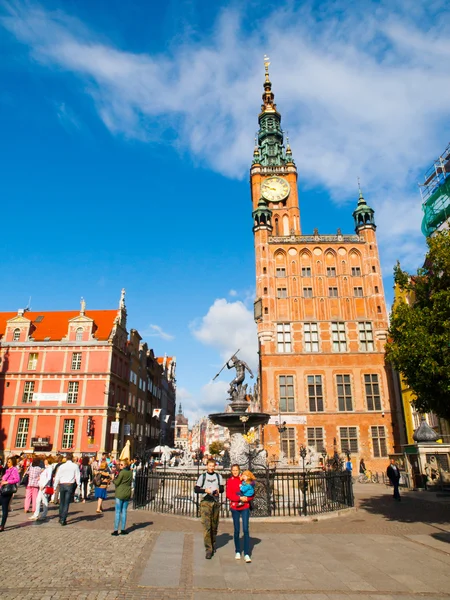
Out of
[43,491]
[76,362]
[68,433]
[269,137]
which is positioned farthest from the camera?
[269,137]

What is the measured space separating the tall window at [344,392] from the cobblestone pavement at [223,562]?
24.8 m

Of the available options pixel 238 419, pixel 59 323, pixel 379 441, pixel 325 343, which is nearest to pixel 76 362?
pixel 59 323

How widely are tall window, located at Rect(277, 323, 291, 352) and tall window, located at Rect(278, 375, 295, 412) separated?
100 inches

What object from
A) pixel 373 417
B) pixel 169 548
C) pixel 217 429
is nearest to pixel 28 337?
pixel 373 417

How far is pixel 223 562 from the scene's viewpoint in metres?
7.84

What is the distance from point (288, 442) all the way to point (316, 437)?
95.8 inches

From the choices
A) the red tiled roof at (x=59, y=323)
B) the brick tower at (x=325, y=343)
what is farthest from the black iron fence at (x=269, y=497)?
the red tiled roof at (x=59, y=323)

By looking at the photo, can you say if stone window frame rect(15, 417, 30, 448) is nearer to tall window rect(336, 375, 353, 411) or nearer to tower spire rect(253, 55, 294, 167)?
tall window rect(336, 375, 353, 411)

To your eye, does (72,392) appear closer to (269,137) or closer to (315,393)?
(315,393)

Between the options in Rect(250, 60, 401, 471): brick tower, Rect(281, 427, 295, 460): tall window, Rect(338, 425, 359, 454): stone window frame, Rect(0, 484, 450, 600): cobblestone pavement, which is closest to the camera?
Rect(0, 484, 450, 600): cobblestone pavement

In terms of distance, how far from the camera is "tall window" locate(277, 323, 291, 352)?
3825 cm

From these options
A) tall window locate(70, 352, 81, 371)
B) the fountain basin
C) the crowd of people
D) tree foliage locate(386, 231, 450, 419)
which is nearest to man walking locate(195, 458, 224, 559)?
the crowd of people

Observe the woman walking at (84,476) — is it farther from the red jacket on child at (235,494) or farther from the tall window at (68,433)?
the tall window at (68,433)

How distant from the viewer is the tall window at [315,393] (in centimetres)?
3684
